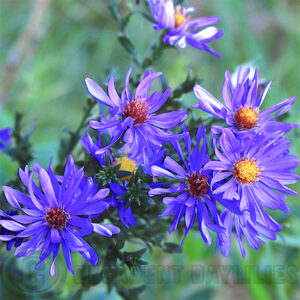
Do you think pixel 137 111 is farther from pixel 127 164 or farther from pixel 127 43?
pixel 127 43

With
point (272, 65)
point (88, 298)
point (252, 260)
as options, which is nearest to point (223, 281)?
point (252, 260)

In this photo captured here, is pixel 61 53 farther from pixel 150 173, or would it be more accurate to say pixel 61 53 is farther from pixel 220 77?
pixel 150 173

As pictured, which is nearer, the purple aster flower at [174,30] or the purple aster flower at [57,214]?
the purple aster flower at [57,214]

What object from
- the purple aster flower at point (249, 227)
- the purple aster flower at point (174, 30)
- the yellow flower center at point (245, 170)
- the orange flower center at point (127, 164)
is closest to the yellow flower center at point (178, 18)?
the purple aster flower at point (174, 30)

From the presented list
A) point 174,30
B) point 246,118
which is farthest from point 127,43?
point 246,118

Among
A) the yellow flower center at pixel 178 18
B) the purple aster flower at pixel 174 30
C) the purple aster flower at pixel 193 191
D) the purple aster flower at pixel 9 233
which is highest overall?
the yellow flower center at pixel 178 18

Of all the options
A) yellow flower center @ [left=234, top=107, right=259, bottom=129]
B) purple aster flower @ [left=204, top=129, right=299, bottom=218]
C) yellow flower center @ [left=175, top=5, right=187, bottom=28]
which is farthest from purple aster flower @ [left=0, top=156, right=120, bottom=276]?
yellow flower center @ [left=175, top=5, right=187, bottom=28]

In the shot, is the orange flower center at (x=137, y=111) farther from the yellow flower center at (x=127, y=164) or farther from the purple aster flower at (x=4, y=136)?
the purple aster flower at (x=4, y=136)
